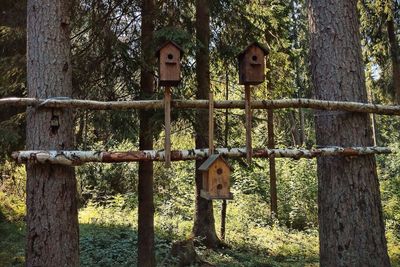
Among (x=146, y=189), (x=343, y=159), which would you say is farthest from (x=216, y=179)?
(x=146, y=189)

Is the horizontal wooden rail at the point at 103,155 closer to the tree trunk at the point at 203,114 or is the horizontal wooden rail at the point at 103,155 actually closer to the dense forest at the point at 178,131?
the dense forest at the point at 178,131

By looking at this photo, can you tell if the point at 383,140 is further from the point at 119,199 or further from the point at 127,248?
the point at 127,248

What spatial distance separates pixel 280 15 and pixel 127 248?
682 cm

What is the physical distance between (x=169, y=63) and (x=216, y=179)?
4.09ft

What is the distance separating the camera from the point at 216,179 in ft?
13.4

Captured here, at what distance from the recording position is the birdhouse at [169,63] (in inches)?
162

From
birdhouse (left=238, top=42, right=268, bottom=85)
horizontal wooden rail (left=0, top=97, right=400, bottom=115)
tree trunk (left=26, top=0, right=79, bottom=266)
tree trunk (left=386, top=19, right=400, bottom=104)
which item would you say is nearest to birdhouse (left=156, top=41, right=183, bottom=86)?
horizontal wooden rail (left=0, top=97, right=400, bottom=115)

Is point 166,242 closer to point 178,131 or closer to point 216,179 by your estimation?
point 178,131

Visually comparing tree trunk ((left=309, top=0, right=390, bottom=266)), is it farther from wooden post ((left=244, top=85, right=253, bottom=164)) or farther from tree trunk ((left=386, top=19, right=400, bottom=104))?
tree trunk ((left=386, top=19, right=400, bottom=104))

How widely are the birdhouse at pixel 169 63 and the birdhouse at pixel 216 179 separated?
0.89 meters

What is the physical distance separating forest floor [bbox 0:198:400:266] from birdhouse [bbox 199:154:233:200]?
4.27 metres

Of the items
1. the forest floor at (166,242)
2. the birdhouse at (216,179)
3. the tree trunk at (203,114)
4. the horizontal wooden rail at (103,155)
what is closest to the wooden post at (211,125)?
the horizontal wooden rail at (103,155)

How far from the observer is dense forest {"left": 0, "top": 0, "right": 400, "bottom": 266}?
4504 mm

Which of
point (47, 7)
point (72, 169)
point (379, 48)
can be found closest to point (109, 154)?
point (72, 169)
